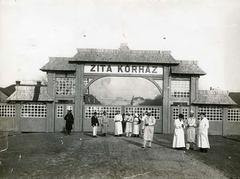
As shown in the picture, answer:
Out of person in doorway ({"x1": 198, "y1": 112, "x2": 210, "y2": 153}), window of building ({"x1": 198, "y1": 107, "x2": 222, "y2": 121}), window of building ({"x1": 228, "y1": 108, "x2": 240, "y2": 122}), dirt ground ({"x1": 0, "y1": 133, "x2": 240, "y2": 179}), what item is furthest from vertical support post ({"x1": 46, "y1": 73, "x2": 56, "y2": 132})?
window of building ({"x1": 228, "y1": 108, "x2": 240, "y2": 122})

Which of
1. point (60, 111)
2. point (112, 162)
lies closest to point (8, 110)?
point (60, 111)

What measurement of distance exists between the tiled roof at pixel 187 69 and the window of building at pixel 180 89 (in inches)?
33.8

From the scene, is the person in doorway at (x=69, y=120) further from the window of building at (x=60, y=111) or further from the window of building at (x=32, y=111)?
the window of building at (x=32, y=111)

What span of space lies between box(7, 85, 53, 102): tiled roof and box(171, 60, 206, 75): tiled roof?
9.93m

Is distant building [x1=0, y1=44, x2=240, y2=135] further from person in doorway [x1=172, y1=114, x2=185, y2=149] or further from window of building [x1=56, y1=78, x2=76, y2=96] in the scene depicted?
person in doorway [x1=172, y1=114, x2=185, y2=149]

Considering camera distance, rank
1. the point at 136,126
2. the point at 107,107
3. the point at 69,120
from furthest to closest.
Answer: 1. the point at 107,107
2. the point at 69,120
3. the point at 136,126

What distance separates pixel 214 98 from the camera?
694 inches

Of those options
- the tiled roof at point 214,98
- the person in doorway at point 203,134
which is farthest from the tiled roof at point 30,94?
the tiled roof at point 214,98

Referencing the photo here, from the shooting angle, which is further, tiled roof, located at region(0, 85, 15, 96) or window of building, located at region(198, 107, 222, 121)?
tiled roof, located at region(0, 85, 15, 96)

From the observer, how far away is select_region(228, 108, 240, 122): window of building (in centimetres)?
1783

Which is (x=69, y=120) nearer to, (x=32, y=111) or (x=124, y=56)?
(x=32, y=111)

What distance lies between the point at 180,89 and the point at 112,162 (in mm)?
10773

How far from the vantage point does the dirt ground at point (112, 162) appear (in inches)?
286

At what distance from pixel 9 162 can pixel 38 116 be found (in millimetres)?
9259
